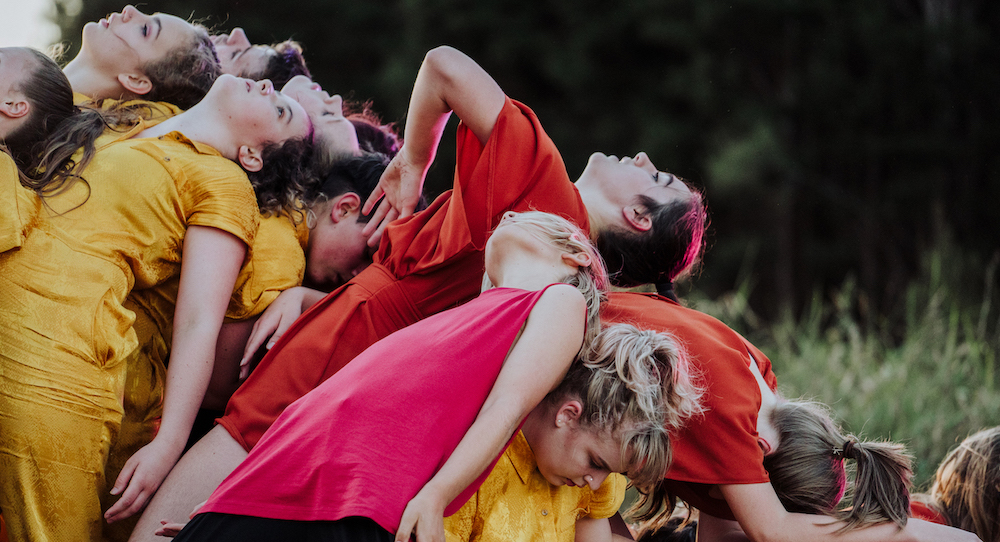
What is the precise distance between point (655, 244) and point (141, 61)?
5.37ft

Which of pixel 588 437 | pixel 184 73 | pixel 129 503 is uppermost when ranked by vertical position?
pixel 184 73

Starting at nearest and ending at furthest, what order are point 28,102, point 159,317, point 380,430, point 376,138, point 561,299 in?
point 380,430
point 561,299
point 28,102
point 159,317
point 376,138

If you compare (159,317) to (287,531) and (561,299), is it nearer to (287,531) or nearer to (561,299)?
(287,531)

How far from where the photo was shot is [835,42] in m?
9.72

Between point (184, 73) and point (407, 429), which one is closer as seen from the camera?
point (407, 429)

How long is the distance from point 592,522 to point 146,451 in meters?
1.04

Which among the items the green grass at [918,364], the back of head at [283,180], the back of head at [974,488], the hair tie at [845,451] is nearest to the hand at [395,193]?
the back of head at [283,180]

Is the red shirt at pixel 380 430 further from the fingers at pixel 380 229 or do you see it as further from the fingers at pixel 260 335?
the fingers at pixel 380 229

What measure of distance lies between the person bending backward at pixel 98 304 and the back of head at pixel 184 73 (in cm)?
46

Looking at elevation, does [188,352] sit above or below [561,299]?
below

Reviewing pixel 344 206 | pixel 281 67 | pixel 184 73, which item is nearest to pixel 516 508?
pixel 344 206

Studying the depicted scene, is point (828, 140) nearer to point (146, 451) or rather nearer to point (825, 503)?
point (825, 503)

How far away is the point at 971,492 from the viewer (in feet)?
8.33

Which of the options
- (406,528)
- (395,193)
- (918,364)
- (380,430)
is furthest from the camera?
(918,364)
